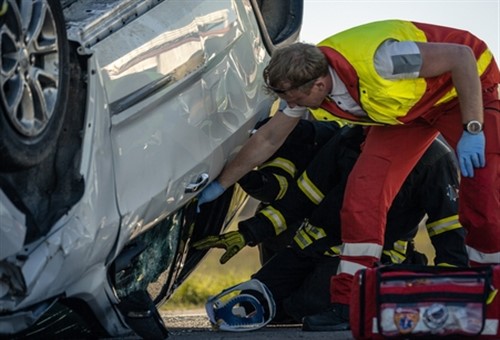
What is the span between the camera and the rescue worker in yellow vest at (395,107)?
→ 5.09 m

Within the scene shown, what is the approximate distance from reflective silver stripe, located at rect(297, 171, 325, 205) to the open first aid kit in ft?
5.40

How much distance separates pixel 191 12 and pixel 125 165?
103 centimetres

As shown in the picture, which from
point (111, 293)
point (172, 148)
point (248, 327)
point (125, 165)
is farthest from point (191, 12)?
point (248, 327)

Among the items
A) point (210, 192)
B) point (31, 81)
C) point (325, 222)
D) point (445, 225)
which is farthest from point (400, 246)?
point (31, 81)

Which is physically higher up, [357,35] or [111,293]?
[357,35]

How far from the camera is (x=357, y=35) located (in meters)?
5.15

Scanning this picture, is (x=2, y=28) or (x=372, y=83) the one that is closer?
(x=2, y=28)

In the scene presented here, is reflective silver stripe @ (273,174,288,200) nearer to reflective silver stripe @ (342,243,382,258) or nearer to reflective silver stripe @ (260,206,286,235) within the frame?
reflective silver stripe @ (260,206,286,235)

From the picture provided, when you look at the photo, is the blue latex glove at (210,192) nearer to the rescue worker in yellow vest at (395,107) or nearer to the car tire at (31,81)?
the rescue worker in yellow vest at (395,107)

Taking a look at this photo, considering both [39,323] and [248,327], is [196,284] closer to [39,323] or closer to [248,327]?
[248,327]

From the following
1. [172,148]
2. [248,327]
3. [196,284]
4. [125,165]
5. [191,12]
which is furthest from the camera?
[196,284]

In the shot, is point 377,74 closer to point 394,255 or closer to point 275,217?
point 275,217

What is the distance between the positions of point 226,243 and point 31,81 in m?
2.45

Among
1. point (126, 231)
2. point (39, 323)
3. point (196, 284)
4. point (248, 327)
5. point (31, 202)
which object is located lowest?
point (196, 284)
